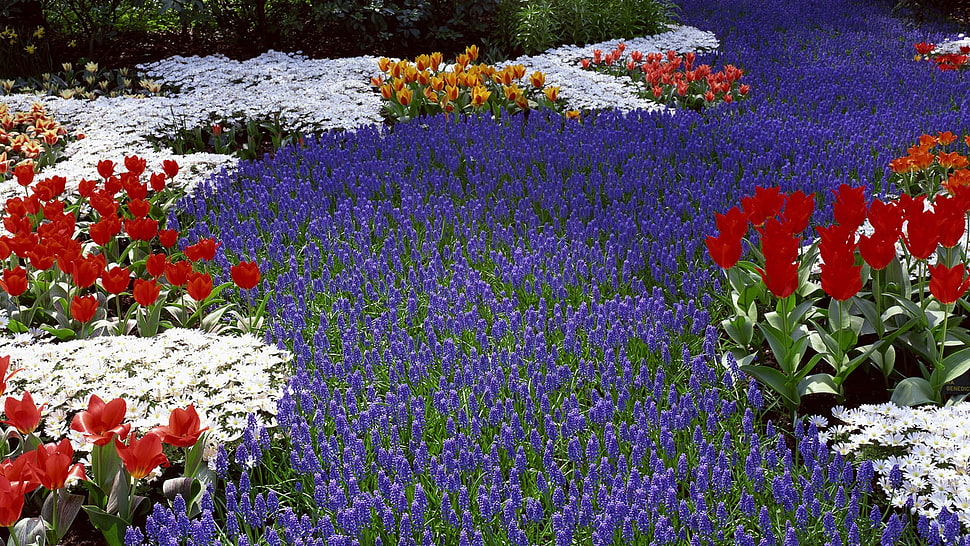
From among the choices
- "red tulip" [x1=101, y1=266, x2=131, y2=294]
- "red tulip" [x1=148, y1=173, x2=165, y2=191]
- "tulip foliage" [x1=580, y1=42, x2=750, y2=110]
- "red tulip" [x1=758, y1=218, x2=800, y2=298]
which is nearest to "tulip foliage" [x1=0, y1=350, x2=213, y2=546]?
"red tulip" [x1=101, y1=266, x2=131, y2=294]

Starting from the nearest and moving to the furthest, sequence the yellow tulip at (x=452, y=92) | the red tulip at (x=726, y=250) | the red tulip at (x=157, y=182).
Result: the red tulip at (x=726, y=250), the red tulip at (x=157, y=182), the yellow tulip at (x=452, y=92)

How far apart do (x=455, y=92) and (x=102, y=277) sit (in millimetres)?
3988

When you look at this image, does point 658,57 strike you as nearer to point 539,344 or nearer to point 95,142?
point 95,142

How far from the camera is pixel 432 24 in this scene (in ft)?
36.1

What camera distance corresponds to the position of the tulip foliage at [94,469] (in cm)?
197

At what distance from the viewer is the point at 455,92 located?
22.4ft

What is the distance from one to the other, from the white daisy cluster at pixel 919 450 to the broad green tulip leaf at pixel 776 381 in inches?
10.9

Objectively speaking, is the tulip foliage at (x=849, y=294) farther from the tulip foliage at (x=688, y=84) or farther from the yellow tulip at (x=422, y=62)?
the yellow tulip at (x=422, y=62)

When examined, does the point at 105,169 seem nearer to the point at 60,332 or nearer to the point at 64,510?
the point at 60,332

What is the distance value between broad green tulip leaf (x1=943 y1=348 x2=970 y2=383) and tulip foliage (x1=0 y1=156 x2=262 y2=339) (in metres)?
2.49

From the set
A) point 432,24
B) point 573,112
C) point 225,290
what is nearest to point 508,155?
point 573,112

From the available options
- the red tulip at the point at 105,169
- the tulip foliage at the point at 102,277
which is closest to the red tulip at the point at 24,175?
the tulip foliage at the point at 102,277

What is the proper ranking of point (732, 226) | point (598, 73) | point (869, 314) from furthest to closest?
point (598, 73)
point (869, 314)
point (732, 226)

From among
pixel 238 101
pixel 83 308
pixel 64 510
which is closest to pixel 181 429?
pixel 64 510
